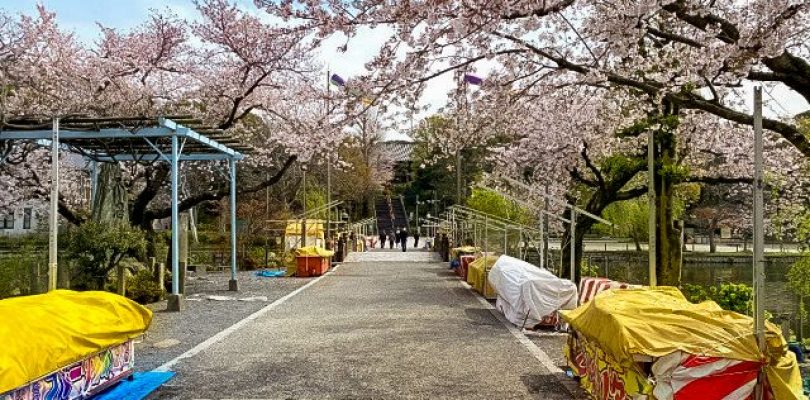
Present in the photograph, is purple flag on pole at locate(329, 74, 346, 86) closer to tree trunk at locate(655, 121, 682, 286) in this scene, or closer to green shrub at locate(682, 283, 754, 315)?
tree trunk at locate(655, 121, 682, 286)

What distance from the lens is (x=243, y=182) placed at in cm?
3281

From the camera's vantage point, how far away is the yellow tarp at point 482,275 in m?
15.8

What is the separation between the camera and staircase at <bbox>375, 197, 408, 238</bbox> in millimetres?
48438

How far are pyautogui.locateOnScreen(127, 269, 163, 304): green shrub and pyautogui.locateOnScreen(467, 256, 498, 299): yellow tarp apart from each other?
272 inches

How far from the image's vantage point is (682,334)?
16.3 ft


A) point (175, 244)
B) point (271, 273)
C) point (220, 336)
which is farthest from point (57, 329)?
point (271, 273)

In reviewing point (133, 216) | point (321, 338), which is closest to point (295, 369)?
point (321, 338)

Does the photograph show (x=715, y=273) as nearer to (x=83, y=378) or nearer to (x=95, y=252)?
(x=95, y=252)

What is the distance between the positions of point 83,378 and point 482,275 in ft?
38.1

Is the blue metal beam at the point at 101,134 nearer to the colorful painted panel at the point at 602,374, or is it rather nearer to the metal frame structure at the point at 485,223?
the metal frame structure at the point at 485,223


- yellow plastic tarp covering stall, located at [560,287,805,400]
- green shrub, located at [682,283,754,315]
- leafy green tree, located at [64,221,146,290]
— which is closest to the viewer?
yellow plastic tarp covering stall, located at [560,287,805,400]

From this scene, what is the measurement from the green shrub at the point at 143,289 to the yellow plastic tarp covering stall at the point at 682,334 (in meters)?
10.6

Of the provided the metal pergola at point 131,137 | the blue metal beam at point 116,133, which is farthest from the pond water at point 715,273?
the blue metal beam at point 116,133

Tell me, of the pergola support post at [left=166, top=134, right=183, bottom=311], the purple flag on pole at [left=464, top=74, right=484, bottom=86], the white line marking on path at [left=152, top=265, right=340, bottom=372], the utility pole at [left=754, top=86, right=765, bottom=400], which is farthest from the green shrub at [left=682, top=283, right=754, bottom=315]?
the utility pole at [left=754, top=86, right=765, bottom=400]
